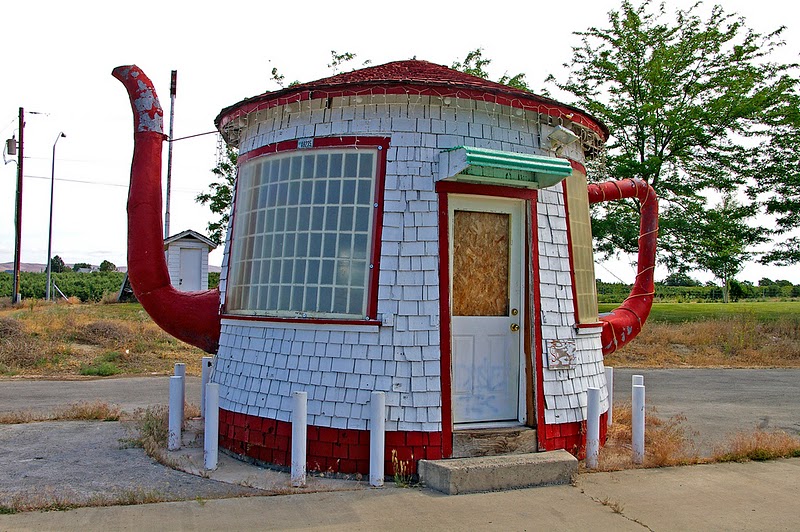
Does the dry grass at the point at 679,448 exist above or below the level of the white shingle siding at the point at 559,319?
below

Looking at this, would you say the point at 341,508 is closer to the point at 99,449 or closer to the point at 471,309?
the point at 471,309

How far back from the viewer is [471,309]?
691cm

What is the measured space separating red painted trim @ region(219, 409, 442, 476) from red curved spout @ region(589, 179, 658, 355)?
10.9 ft

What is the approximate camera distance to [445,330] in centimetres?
659

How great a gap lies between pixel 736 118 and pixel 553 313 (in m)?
16.0

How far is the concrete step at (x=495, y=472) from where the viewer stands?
5984 millimetres

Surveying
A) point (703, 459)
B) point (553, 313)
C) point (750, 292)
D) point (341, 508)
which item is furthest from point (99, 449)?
point (750, 292)

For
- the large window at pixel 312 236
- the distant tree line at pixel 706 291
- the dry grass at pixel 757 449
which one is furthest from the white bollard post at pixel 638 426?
the distant tree line at pixel 706 291

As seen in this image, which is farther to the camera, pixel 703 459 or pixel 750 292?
pixel 750 292

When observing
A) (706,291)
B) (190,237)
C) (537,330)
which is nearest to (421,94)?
(537,330)

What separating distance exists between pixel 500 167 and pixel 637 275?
4.27 meters

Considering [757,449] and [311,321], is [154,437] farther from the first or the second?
[757,449]

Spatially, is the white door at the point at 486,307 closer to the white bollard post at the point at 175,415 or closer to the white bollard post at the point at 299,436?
the white bollard post at the point at 299,436

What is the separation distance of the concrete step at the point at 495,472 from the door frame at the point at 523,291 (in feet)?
0.99
